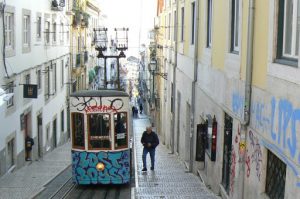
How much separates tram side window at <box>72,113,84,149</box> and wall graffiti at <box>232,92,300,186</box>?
5.85m

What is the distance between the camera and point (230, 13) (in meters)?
11.6

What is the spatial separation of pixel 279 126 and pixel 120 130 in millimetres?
6972

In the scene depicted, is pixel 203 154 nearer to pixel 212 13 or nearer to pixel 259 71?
pixel 212 13

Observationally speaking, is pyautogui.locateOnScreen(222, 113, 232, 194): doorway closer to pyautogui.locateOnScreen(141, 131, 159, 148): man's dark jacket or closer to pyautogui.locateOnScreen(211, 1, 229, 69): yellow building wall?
pyautogui.locateOnScreen(211, 1, 229, 69): yellow building wall

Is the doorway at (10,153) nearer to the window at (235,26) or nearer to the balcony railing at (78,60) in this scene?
the window at (235,26)

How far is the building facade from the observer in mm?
7305

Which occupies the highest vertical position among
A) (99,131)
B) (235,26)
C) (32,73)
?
(235,26)

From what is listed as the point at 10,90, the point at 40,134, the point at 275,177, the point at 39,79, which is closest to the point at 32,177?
the point at 10,90

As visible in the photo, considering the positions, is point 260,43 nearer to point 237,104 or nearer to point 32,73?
point 237,104

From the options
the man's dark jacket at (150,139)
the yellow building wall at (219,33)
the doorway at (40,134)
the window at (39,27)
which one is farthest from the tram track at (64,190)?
the window at (39,27)

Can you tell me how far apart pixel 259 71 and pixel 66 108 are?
2491 centimetres

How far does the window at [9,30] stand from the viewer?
59.3 feet

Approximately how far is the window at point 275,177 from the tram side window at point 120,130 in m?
→ 6.18

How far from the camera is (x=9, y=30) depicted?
60.8ft
